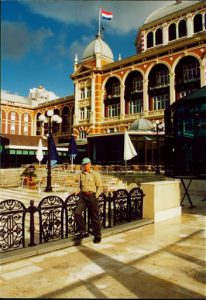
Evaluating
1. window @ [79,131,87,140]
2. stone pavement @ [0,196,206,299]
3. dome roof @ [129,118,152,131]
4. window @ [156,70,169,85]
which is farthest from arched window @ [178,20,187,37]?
stone pavement @ [0,196,206,299]

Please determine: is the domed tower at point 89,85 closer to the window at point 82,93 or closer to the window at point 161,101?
the window at point 82,93

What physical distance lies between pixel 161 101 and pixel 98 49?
1449 cm

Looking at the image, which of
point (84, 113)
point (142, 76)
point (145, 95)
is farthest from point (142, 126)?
point (84, 113)

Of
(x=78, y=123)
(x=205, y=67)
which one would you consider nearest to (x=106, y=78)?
(x=78, y=123)

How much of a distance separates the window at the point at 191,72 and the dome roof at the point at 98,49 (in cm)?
1453

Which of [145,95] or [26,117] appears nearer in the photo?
[145,95]

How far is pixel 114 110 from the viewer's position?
43.0 meters

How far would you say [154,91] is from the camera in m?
38.9

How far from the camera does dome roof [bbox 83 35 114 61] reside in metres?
45.6

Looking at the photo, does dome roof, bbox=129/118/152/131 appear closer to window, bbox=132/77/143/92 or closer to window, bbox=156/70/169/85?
window, bbox=156/70/169/85

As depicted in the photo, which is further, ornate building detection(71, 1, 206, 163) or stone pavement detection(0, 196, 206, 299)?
ornate building detection(71, 1, 206, 163)

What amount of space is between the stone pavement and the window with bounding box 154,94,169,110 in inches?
1275

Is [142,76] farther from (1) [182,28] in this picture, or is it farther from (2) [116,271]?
(2) [116,271]

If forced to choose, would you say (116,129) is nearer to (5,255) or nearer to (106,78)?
(106,78)
